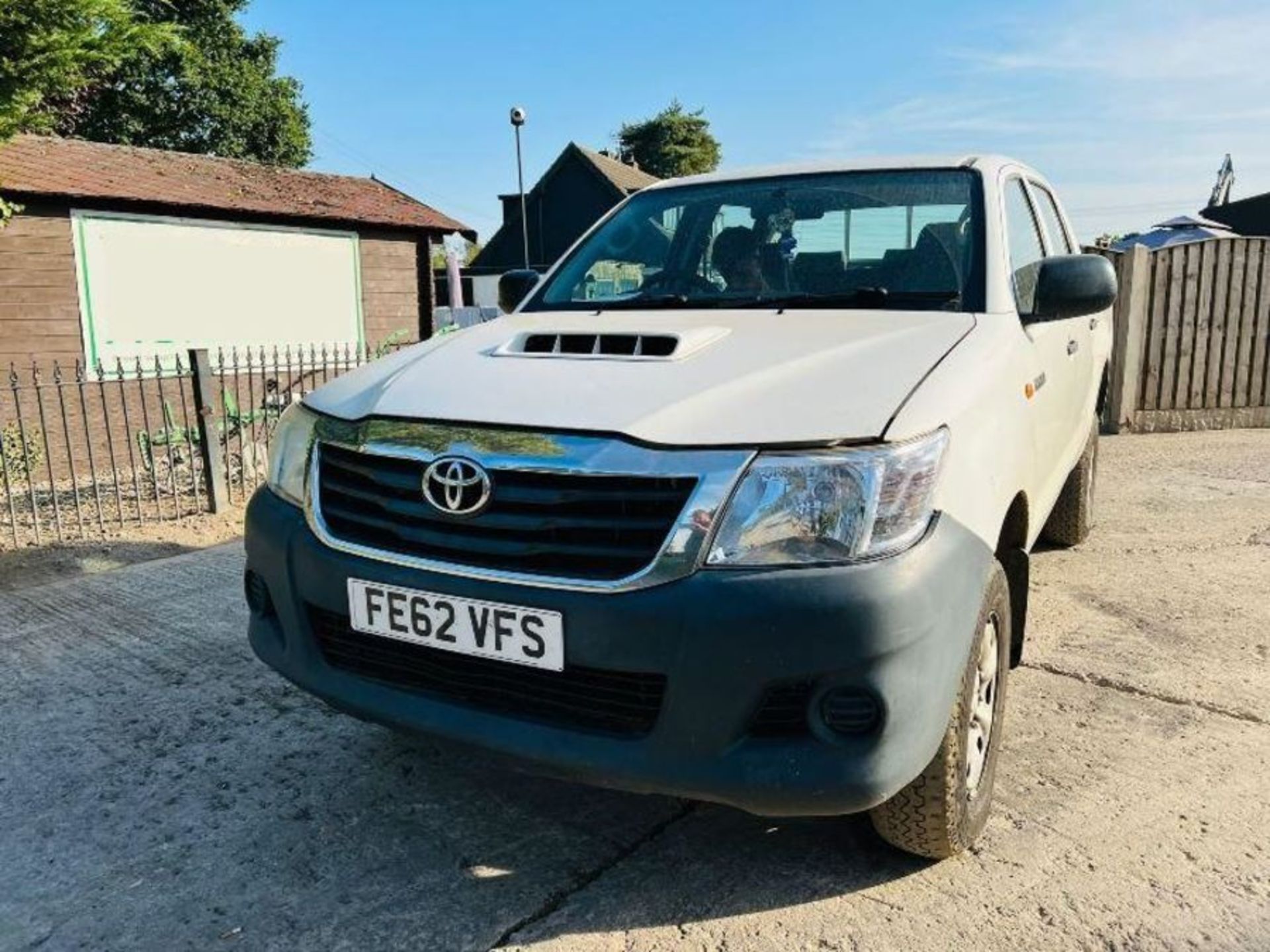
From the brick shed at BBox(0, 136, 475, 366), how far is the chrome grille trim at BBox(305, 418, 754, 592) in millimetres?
7995

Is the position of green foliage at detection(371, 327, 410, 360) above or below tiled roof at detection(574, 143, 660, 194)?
below

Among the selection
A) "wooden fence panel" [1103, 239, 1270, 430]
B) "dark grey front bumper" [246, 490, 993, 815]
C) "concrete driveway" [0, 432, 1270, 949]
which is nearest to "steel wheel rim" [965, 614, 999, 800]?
"concrete driveway" [0, 432, 1270, 949]

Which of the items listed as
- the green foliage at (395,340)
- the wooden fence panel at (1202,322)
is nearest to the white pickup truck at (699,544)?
the wooden fence panel at (1202,322)

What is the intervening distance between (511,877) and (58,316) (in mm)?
9205

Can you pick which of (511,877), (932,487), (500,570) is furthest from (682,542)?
(511,877)

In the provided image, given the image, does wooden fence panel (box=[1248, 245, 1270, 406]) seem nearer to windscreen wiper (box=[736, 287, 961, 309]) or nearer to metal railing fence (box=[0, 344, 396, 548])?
windscreen wiper (box=[736, 287, 961, 309])

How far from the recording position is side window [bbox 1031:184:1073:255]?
3996 mm

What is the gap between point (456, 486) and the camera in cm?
208

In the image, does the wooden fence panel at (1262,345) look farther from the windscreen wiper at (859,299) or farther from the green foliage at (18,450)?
the green foliage at (18,450)

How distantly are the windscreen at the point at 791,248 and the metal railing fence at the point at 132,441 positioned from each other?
353cm

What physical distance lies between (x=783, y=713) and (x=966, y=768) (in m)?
0.59

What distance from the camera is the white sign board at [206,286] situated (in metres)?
9.71

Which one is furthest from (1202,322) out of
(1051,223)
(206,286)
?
(206,286)

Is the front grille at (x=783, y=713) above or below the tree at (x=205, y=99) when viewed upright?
below
